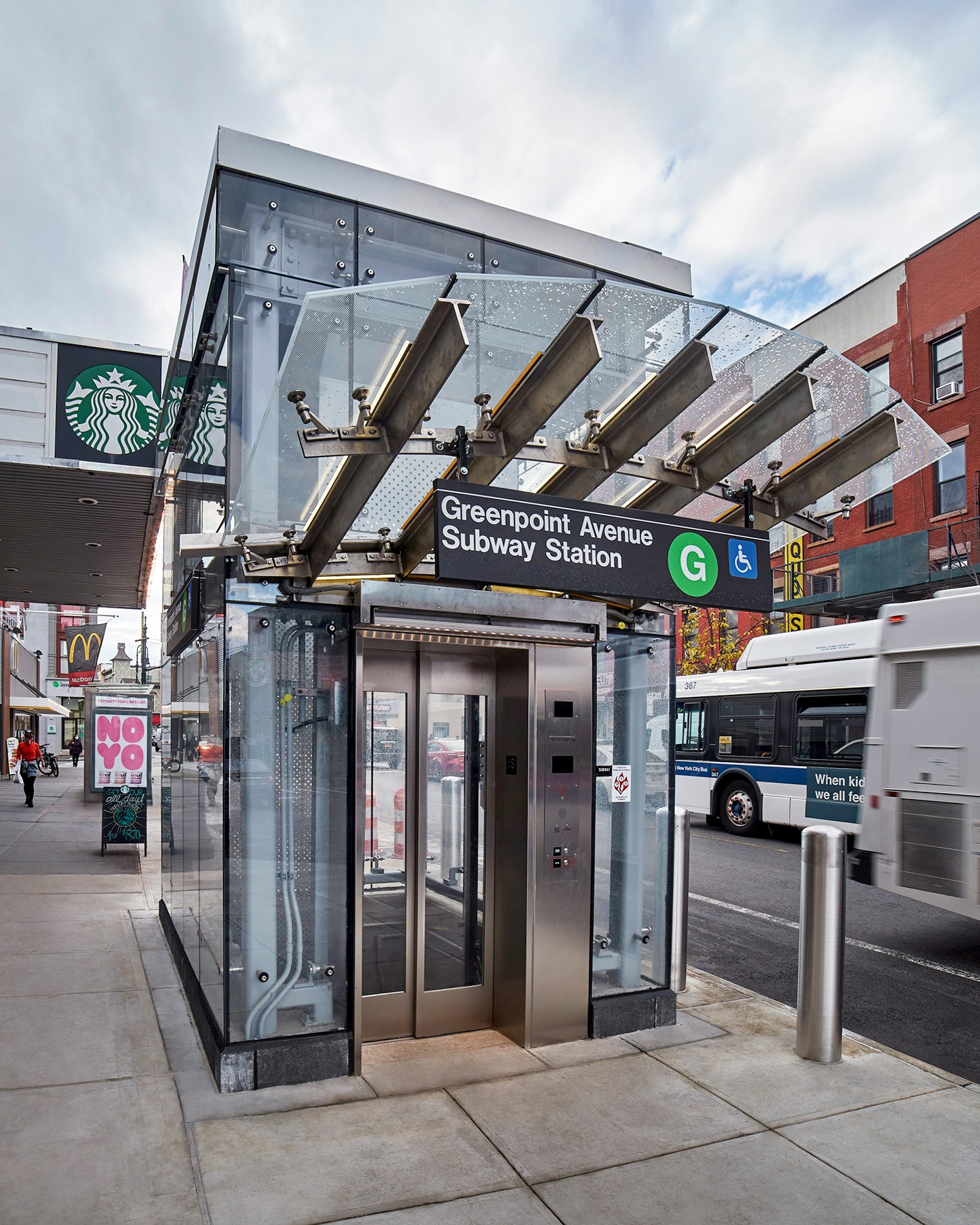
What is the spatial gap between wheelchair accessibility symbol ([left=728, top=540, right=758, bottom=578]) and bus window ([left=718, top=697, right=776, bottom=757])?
12.1m

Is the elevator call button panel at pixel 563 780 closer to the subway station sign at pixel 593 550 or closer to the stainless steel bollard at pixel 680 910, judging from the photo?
the stainless steel bollard at pixel 680 910

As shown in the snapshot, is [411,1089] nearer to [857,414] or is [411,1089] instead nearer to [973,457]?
[857,414]

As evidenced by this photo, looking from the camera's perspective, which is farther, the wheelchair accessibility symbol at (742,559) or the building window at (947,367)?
the building window at (947,367)

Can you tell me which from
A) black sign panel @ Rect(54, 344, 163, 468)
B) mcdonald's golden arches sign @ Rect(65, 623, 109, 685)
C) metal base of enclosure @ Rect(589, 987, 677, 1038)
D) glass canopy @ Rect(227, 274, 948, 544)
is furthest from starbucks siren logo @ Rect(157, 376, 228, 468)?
mcdonald's golden arches sign @ Rect(65, 623, 109, 685)

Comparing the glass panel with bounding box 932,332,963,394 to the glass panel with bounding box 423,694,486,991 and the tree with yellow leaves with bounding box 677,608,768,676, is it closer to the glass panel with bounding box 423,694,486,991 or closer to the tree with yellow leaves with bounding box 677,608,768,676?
the tree with yellow leaves with bounding box 677,608,768,676

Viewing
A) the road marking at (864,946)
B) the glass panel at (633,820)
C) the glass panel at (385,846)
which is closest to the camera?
the glass panel at (385,846)

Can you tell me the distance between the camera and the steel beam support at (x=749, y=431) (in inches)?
198

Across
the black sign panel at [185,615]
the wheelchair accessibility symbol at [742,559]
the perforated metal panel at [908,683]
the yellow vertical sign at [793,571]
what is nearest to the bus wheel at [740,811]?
Answer: the perforated metal panel at [908,683]

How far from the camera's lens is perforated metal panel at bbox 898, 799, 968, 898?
7852mm

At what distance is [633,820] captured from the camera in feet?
21.3

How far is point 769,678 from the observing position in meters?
17.0

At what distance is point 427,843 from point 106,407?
7.98 metres

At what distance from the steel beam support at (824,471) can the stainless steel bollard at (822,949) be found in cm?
203

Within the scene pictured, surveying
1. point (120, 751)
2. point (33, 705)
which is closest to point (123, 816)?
point (120, 751)
